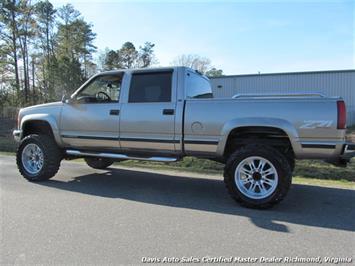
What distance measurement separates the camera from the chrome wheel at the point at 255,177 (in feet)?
17.6

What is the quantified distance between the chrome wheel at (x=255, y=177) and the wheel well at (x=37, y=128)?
13.5ft

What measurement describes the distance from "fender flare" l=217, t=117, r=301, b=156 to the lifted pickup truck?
0.01 m

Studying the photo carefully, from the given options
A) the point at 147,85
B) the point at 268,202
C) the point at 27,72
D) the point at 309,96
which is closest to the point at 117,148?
the point at 147,85

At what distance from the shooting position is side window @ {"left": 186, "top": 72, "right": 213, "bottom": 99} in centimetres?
629

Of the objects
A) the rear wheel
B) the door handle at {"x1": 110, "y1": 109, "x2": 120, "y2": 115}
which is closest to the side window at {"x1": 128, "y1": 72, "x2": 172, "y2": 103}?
the door handle at {"x1": 110, "y1": 109, "x2": 120, "y2": 115}

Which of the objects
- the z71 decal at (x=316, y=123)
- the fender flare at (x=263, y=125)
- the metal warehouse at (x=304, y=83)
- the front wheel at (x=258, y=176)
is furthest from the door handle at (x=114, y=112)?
the metal warehouse at (x=304, y=83)

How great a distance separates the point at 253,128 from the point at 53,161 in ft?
13.3

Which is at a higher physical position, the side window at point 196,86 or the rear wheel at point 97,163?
the side window at point 196,86

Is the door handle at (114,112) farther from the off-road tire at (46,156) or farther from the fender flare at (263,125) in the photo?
the fender flare at (263,125)

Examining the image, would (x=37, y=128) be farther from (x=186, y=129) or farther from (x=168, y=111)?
(x=186, y=129)

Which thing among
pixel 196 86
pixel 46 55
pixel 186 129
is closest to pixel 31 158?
pixel 186 129

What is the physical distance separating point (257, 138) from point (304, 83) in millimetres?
23474

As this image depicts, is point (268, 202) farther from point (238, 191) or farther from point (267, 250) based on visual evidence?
point (267, 250)

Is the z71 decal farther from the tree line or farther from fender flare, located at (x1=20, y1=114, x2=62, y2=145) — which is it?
the tree line
